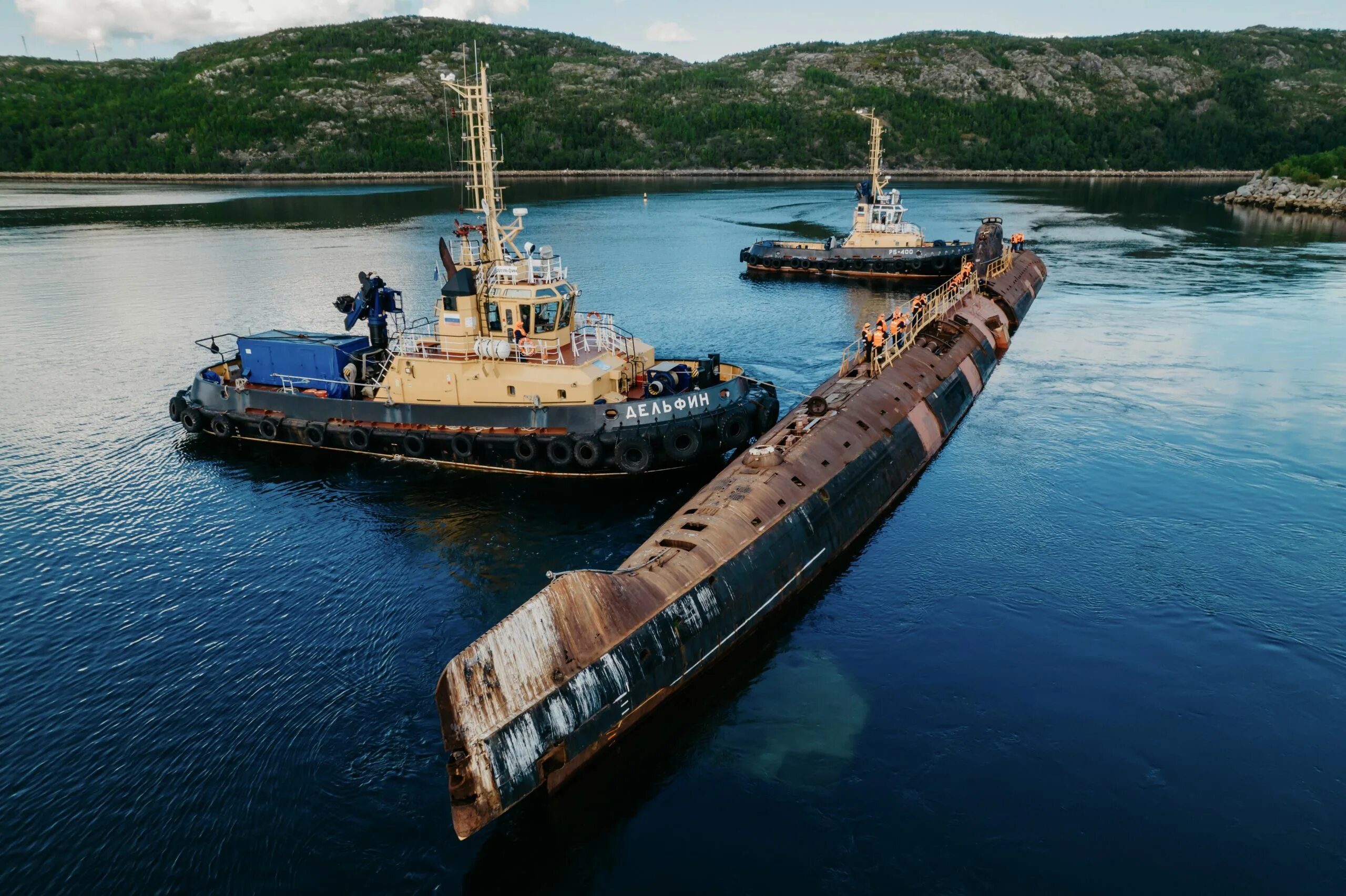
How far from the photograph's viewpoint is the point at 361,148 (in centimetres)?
18825

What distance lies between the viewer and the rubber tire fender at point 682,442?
28391 millimetres

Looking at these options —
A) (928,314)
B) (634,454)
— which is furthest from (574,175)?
(634,454)

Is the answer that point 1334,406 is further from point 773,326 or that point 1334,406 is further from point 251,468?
point 251,468

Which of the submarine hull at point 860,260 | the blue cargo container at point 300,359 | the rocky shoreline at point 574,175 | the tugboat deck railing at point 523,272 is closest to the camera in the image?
the tugboat deck railing at point 523,272

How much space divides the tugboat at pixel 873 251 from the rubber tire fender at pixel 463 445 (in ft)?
164

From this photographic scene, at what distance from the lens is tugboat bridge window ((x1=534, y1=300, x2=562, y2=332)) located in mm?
29703

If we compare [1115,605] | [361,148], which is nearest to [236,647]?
[1115,605]

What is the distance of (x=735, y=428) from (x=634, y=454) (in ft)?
12.9

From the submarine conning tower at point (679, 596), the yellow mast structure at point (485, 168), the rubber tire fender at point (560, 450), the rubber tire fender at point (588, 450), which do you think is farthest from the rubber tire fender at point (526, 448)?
the submarine conning tower at point (679, 596)

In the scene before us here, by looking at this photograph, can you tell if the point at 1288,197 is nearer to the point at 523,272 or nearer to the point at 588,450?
the point at 523,272

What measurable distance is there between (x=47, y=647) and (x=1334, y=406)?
50731 mm

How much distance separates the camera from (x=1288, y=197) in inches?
4852

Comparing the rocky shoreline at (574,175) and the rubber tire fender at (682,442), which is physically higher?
the rocky shoreline at (574,175)

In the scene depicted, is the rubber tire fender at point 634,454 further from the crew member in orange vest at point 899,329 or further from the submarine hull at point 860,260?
the submarine hull at point 860,260
